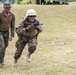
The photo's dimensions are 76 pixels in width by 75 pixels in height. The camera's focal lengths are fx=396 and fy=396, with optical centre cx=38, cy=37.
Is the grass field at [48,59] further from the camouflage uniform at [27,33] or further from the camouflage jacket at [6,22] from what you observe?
the camouflage jacket at [6,22]

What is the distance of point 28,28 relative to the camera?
10.1m

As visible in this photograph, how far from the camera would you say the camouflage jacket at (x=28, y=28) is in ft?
33.2

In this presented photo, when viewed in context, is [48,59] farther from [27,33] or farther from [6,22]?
[6,22]

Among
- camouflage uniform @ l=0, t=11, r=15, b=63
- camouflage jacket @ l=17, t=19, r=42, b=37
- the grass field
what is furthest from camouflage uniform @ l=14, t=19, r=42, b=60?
Answer: the grass field

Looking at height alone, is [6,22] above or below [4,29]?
above

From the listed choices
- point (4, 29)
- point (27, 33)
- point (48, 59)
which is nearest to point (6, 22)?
point (4, 29)

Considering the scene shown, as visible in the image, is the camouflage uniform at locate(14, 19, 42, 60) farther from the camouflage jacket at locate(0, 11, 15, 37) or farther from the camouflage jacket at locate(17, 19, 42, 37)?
the camouflage jacket at locate(0, 11, 15, 37)

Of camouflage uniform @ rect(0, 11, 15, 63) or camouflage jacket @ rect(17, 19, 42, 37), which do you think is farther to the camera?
camouflage uniform @ rect(0, 11, 15, 63)

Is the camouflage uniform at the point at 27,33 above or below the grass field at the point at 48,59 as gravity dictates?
above

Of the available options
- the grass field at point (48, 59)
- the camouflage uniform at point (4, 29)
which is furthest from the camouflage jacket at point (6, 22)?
the grass field at point (48, 59)

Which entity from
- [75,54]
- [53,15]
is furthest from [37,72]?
[53,15]

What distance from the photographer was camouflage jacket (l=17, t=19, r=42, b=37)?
10.1 metres

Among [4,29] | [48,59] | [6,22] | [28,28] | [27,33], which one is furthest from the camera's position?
[48,59]

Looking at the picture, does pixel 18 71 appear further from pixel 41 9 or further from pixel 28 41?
pixel 41 9
